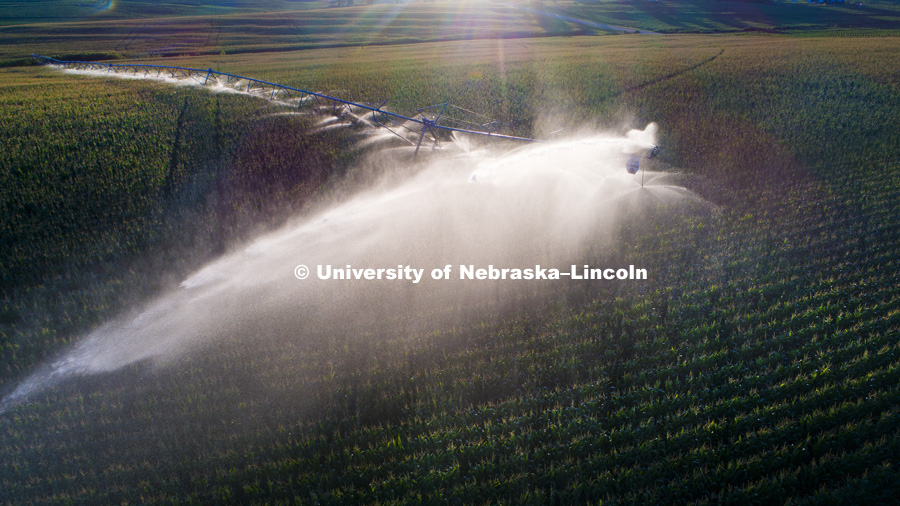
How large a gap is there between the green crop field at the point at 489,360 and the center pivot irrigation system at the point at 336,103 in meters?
2.59

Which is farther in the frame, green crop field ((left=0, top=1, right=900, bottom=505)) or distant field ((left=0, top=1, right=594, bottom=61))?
distant field ((left=0, top=1, right=594, bottom=61))

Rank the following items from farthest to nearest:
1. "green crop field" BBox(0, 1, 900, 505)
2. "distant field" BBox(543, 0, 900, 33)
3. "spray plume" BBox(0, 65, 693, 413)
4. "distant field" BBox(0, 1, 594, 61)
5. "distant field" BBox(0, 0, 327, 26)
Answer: "distant field" BBox(0, 0, 327, 26) → "distant field" BBox(543, 0, 900, 33) → "distant field" BBox(0, 1, 594, 61) → "spray plume" BBox(0, 65, 693, 413) → "green crop field" BBox(0, 1, 900, 505)

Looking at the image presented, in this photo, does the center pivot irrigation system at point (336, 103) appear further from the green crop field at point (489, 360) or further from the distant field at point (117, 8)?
the distant field at point (117, 8)

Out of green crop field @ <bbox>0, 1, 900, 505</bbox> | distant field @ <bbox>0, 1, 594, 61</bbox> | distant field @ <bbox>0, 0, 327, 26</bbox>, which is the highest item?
distant field @ <bbox>0, 0, 327, 26</bbox>

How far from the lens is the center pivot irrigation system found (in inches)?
677

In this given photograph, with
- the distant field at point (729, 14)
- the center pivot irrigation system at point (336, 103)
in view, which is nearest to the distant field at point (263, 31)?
the center pivot irrigation system at point (336, 103)

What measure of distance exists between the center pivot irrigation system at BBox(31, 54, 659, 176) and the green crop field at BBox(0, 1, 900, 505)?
2.59 metres

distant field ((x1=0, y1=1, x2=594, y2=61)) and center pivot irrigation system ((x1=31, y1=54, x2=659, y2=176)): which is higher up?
distant field ((x1=0, y1=1, x2=594, y2=61))

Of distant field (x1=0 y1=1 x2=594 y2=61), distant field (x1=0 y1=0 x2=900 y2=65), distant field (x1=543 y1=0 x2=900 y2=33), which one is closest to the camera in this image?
distant field (x1=0 y1=1 x2=594 y2=61)

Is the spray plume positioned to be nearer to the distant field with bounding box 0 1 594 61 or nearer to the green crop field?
the green crop field

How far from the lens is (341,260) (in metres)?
11.8

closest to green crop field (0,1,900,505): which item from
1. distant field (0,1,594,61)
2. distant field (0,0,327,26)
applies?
distant field (0,1,594,61)

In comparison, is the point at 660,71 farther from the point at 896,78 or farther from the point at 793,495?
the point at 793,495

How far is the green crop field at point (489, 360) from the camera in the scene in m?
6.22
